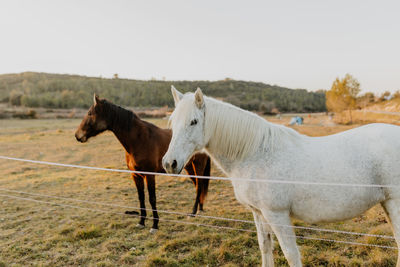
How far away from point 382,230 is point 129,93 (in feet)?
175

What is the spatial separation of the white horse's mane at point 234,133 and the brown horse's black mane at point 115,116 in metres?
2.43

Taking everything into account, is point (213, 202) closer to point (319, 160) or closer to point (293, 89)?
point (319, 160)

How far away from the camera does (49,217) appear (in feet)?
15.5

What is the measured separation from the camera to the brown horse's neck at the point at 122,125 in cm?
405

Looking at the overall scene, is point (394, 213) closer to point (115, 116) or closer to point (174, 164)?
point (174, 164)

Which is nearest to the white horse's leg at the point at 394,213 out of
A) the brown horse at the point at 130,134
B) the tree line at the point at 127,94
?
the brown horse at the point at 130,134

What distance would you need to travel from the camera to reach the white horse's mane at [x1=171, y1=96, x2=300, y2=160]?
207 cm

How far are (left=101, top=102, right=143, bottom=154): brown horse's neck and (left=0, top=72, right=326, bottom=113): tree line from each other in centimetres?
3768

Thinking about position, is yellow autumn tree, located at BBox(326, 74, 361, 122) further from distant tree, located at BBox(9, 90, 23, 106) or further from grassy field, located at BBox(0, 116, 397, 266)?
distant tree, located at BBox(9, 90, 23, 106)

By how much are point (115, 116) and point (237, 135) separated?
2762mm

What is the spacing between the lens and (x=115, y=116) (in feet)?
13.3

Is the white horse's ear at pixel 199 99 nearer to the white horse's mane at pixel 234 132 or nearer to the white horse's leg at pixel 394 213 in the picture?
the white horse's mane at pixel 234 132

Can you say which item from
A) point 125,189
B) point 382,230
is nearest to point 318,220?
point 382,230

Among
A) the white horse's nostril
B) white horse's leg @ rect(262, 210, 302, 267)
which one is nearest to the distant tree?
the white horse's nostril
